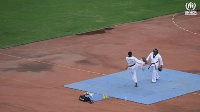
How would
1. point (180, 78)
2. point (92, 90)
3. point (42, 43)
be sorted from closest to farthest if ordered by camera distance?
point (92, 90)
point (180, 78)
point (42, 43)

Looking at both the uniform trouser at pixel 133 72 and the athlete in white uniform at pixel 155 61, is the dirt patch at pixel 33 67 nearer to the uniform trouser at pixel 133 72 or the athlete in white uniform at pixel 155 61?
the uniform trouser at pixel 133 72

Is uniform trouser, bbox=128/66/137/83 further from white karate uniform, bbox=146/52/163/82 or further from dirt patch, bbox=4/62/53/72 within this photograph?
dirt patch, bbox=4/62/53/72

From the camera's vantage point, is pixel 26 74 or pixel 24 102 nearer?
pixel 24 102

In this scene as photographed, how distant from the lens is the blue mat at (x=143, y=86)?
2354 centimetres

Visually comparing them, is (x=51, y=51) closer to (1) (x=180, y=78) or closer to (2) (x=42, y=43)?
(2) (x=42, y=43)

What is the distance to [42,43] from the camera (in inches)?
1369

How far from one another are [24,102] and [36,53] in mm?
9174

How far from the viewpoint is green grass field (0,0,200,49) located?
37.6 m

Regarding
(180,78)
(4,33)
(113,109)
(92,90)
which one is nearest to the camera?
(113,109)

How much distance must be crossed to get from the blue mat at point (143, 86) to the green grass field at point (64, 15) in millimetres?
10072

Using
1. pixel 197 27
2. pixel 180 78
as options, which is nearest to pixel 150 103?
pixel 180 78

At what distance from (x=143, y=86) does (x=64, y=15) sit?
20.2 meters

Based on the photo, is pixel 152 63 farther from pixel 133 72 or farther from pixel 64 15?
pixel 64 15

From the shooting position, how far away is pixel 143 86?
24906mm
